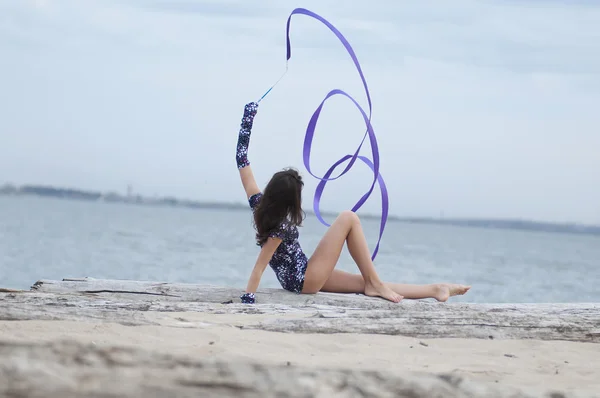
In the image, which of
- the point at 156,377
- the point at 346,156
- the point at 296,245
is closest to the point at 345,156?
the point at 346,156

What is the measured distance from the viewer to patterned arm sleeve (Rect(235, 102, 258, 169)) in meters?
5.63

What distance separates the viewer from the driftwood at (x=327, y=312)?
3.95m

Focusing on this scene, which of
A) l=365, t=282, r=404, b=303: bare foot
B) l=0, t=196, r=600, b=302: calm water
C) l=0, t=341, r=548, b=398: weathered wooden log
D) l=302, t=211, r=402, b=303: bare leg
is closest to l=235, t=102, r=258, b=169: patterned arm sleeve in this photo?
l=302, t=211, r=402, b=303: bare leg

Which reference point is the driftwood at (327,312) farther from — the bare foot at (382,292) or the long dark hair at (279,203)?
the long dark hair at (279,203)

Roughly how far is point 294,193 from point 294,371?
10.8 ft

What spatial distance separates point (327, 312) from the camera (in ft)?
14.0

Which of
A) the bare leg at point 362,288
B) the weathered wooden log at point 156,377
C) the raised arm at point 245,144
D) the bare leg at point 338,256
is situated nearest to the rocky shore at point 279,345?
the weathered wooden log at point 156,377

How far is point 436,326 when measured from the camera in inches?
162

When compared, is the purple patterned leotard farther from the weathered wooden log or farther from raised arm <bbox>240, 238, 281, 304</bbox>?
the weathered wooden log

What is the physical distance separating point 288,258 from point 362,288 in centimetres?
59

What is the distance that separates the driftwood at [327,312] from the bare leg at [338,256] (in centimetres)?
33

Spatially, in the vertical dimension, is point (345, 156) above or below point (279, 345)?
above

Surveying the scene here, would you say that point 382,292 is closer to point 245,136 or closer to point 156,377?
point 245,136

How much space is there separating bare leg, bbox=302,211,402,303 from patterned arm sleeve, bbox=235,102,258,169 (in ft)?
2.68
